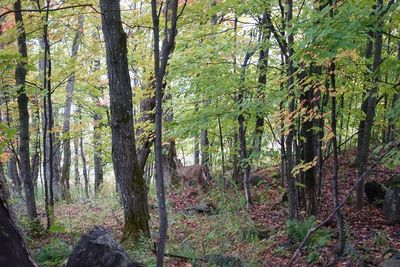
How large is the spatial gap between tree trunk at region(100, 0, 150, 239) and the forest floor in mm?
555

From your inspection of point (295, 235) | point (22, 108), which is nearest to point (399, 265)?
point (295, 235)

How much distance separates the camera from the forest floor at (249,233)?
5.80 m

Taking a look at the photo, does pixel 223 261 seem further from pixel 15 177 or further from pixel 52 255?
pixel 15 177

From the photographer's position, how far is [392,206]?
24.7ft

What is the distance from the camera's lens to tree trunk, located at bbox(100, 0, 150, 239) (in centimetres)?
630

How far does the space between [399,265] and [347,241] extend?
1.61 metres

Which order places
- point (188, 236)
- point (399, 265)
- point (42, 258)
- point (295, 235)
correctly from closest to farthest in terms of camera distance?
1. point (399, 265)
2. point (42, 258)
3. point (295, 235)
4. point (188, 236)

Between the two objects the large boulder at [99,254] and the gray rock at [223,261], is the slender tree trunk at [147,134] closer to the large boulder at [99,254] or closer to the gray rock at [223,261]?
Result: the gray rock at [223,261]

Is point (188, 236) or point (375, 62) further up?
point (375, 62)

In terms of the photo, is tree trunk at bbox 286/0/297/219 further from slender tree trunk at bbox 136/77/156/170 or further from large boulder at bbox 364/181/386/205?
slender tree trunk at bbox 136/77/156/170

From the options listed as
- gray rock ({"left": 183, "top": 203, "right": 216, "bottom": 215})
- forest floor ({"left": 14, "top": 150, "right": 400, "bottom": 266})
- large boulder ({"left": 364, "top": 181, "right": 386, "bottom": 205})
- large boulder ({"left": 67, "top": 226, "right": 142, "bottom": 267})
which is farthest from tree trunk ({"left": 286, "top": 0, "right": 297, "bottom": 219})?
large boulder ({"left": 67, "top": 226, "right": 142, "bottom": 267})

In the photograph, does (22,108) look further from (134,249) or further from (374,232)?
(374,232)

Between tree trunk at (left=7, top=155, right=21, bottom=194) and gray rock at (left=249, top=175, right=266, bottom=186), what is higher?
tree trunk at (left=7, top=155, right=21, bottom=194)

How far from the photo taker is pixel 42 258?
516 cm
